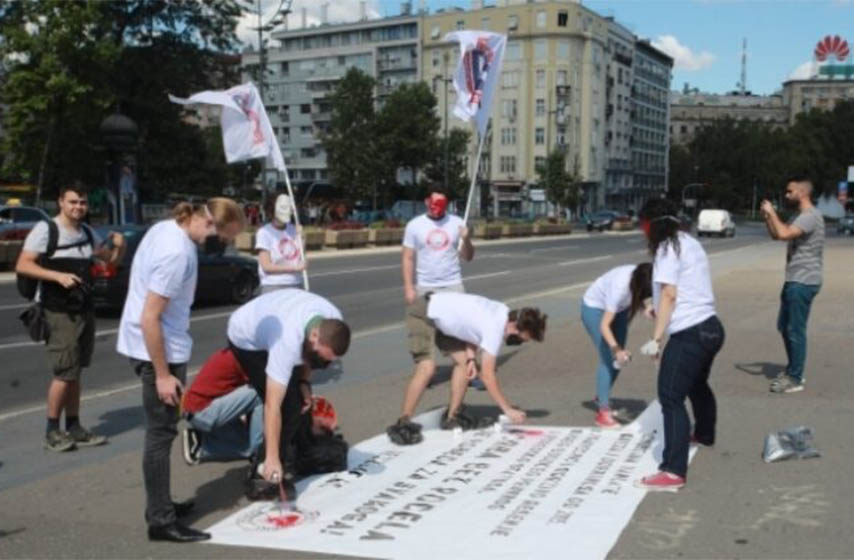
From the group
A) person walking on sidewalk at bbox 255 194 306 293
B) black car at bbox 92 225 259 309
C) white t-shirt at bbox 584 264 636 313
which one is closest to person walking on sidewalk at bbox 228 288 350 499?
white t-shirt at bbox 584 264 636 313

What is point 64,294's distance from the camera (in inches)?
235

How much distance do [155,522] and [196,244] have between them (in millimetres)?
1375

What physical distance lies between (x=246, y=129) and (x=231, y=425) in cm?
557

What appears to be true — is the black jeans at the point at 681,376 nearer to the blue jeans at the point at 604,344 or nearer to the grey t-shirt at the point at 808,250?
the blue jeans at the point at 604,344

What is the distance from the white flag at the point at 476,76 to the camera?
34.3ft

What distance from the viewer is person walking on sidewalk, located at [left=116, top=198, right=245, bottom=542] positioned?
4.19m

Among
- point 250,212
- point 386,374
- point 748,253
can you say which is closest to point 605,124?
point 250,212

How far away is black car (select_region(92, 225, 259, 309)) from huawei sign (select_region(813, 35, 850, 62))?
303 ft

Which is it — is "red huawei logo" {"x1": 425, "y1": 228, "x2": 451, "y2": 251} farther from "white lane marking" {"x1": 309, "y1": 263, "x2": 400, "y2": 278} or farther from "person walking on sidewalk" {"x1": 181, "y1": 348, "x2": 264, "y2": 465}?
"white lane marking" {"x1": 309, "y1": 263, "x2": 400, "y2": 278}

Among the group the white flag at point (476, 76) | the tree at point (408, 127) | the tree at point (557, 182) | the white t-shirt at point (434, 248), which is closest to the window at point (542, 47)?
the tree at point (557, 182)

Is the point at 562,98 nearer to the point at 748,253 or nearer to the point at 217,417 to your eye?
the point at 748,253

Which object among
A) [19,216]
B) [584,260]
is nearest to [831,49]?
[584,260]

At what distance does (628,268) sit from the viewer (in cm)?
688

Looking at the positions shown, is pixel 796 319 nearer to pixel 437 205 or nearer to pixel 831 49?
pixel 437 205
